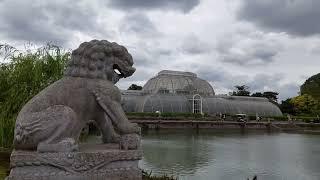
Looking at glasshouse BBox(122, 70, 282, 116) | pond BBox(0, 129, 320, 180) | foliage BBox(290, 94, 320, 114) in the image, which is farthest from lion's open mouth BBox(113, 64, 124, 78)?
foliage BBox(290, 94, 320, 114)

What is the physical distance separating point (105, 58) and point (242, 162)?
1289cm

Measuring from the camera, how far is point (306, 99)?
70.9 meters

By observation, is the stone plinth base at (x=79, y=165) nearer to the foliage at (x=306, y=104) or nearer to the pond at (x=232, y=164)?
the pond at (x=232, y=164)

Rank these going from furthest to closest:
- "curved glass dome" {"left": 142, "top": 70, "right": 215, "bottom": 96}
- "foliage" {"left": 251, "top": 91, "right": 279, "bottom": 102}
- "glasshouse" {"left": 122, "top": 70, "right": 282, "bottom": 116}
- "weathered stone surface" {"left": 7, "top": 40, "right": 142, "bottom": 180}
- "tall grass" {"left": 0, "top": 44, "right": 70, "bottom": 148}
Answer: "foliage" {"left": 251, "top": 91, "right": 279, "bottom": 102} → "curved glass dome" {"left": 142, "top": 70, "right": 215, "bottom": 96} → "glasshouse" {"left": 122, "top": 70, "right": 282, "bottom": 116} → "tall grass" {"left": 0, "top": 44, "right": 70, "bottom": 148} → "weathered stone surface" {"left": 7, "top": 40, "right": 142, "bottom": 180}

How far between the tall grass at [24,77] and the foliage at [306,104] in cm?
6292

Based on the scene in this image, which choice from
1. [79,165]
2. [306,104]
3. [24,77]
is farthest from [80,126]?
[306,104]

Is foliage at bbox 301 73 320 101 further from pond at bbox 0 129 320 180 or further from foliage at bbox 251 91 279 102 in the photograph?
pond at bbox 0 129 320 180

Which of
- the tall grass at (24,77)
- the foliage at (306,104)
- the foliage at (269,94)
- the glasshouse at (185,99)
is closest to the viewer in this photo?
the tall grass at (24,77)

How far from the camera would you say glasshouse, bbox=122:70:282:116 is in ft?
192

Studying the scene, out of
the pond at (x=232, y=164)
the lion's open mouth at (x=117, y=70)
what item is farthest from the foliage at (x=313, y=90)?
the lion's open mouth at (x=117, y=70)

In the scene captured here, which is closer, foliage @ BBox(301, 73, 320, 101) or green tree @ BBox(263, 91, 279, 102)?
foliage @ BBox(301, 73, 320, 101)

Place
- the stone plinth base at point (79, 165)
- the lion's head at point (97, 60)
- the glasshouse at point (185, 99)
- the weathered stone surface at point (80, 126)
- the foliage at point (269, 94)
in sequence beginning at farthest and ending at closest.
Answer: the foliage at point (269, 94)
the glasshouse at point (185, 99)
the lion's head at point (97, 60)
the weathered stone surface at point (80, 126)
the stone plinth base at point (79, 165)

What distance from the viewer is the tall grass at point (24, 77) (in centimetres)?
1105

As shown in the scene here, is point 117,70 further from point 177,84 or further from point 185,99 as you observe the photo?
point 177,84
